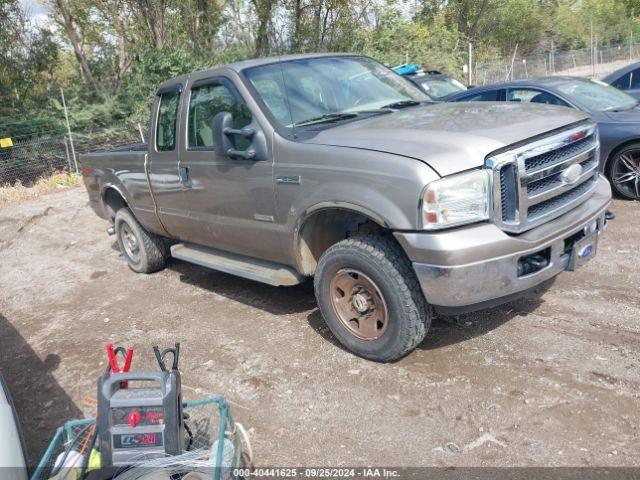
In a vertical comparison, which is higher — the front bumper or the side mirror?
the side mirror

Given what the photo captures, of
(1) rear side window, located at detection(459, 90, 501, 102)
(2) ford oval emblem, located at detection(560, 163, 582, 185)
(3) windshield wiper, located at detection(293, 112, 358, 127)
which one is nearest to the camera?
(2) ford oval emblem, located at detection(560, 163, 582, 185)

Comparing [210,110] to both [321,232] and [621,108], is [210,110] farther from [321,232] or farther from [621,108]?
[621,108]

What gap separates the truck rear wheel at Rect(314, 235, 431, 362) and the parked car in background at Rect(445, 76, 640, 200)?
175 inches

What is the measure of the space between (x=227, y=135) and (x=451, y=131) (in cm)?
165

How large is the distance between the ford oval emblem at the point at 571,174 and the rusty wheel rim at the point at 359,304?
4.50 feet

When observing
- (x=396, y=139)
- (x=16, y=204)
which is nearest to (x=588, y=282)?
(x=396, y=139)

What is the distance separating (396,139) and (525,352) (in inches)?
64.0

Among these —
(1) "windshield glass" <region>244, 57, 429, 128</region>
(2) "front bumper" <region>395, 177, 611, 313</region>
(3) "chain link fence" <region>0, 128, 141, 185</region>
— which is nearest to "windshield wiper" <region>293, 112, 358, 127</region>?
(1) "windshield glass" <region>244, 57, 429, 128</region>

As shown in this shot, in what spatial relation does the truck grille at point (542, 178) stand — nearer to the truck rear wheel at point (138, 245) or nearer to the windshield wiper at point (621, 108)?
the windshield wiper at point (621, 108)

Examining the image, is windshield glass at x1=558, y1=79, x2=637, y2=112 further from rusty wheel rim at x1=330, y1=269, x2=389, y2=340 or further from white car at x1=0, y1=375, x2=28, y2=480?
white car at x1=0, y1=375, x2=28, y2=480

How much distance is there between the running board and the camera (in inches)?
168

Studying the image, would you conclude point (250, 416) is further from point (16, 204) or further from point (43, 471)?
point (16, 204)

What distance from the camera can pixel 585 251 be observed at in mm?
3631

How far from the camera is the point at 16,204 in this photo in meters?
11.5
